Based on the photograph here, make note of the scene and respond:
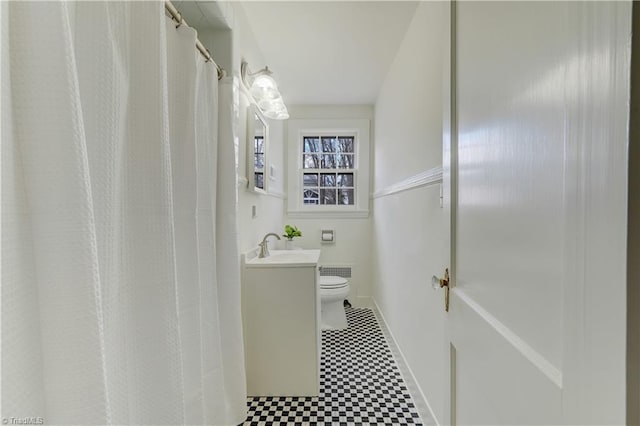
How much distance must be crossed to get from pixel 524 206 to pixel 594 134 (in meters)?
0.20

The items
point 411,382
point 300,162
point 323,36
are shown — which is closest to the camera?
point 411,382

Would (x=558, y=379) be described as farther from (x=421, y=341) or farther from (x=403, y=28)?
(x=403, y=28)

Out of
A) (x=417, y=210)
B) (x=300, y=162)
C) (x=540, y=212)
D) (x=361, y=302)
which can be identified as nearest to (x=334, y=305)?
(x=361, y=302)

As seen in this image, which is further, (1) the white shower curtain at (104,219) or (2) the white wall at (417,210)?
(2) the white wall at (417,210)

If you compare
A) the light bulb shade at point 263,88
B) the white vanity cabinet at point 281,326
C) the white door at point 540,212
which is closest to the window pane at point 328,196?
the light bulb shade at point 263,88

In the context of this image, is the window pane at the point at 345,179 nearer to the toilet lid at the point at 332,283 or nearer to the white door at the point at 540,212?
the toilet lid at the point at 332,283

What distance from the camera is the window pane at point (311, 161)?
3.53m

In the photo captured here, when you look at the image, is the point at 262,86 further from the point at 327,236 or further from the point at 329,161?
the point at 327,236

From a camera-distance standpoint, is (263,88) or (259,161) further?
(259,161)

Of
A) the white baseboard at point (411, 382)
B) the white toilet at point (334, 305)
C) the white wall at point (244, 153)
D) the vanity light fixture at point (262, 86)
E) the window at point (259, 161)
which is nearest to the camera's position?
the white baseboard at point (411, 382)

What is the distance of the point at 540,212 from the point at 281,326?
1.52 meters

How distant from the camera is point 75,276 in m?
0.55

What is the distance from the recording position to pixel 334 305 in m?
2.66

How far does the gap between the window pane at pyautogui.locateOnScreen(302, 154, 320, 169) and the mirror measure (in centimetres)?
115
